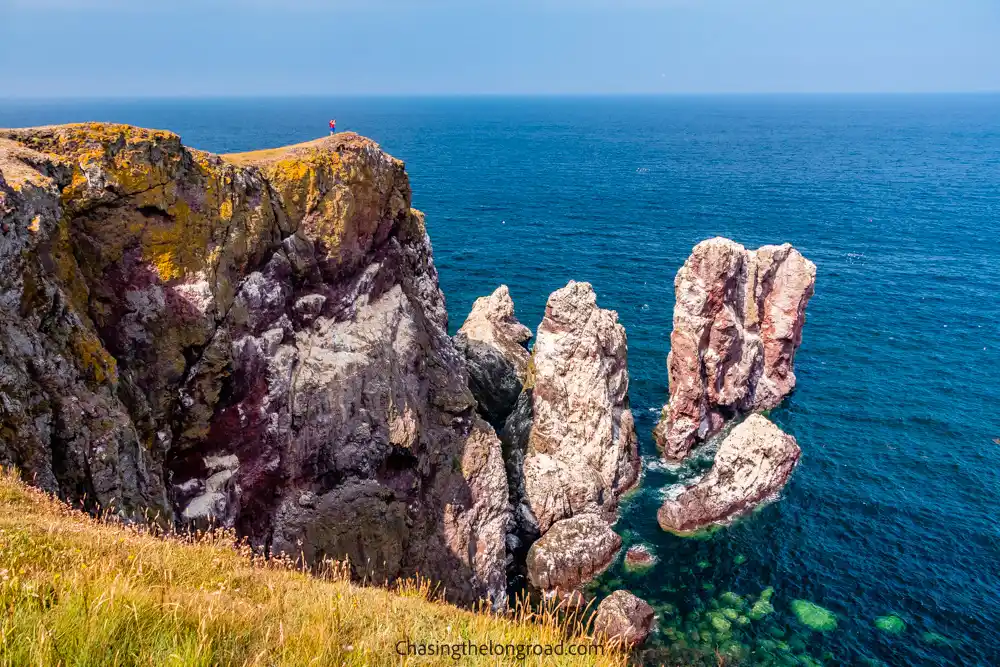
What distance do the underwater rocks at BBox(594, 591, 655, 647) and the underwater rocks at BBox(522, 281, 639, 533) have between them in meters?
8.02

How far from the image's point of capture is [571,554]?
32875mm

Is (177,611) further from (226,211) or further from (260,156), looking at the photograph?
(260,156)

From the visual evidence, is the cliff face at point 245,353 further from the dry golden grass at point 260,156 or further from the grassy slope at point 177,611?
the grassy slope at point 177,611

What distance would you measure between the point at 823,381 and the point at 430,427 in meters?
37.1

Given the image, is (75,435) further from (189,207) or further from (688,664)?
(688,664)

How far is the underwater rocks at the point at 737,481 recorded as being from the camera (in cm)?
3694

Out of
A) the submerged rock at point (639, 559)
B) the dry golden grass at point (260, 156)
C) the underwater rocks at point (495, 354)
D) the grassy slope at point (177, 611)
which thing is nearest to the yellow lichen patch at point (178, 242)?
the dry golden grass at point (260, 156)

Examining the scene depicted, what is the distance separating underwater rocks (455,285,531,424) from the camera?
43656 mm

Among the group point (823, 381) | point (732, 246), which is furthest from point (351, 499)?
point (823, 381)

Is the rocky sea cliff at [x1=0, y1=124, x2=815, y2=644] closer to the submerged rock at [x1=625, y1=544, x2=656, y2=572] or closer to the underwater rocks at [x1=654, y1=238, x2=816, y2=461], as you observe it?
the submerged rock at [x1=625, y1=544, x2=656, y2=572]

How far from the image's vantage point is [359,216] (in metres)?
27.5

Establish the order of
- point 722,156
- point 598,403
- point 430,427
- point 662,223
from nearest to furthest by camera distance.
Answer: point 430,427, point 598,403, point 662,223, point 722,156

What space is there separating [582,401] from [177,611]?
3274cm

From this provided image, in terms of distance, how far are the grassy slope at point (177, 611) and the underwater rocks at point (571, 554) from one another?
21585 mm
